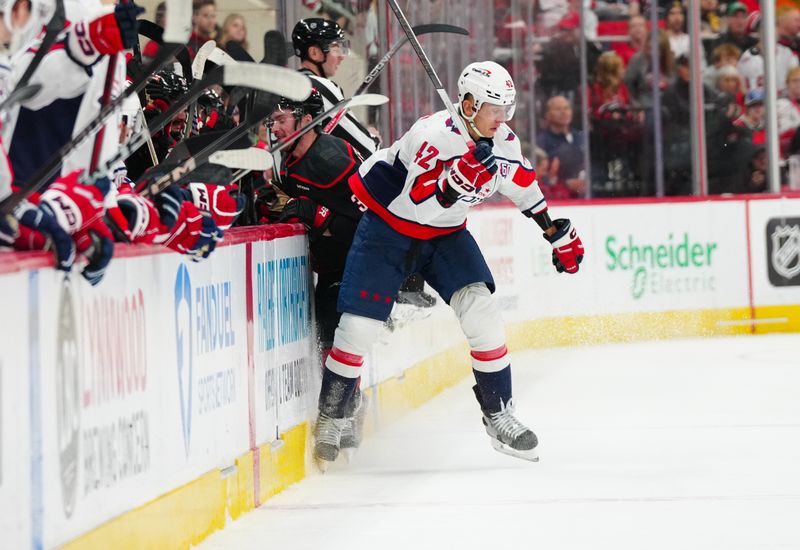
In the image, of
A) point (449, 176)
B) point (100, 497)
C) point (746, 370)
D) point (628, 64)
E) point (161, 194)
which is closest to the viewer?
point (100, 497)

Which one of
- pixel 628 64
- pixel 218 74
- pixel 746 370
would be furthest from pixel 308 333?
pixel 628 64

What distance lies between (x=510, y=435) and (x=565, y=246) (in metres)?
0.71

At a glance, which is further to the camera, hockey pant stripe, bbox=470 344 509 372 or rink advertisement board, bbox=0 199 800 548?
hockey pant stripe, bbox=470 344 509 372

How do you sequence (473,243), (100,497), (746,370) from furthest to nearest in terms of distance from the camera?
(746,370) < (473,243) < (100,497)

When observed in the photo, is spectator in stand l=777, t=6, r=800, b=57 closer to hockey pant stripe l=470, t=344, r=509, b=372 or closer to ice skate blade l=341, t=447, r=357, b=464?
hockey pant stripe l=470, t=344, r=509, b=372

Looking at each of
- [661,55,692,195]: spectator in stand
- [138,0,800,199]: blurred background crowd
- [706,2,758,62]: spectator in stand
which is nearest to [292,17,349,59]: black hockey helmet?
[138,0,800,199]: blurred background crowd

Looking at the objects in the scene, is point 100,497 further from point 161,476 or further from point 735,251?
point 735,251

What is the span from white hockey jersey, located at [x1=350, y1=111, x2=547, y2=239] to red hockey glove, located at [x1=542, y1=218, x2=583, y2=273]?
187mm

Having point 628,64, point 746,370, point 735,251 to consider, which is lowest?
point 746,370

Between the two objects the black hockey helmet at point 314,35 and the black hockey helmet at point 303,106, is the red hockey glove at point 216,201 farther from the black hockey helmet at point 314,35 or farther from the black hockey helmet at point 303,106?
the black hockey helmet at point 314,35

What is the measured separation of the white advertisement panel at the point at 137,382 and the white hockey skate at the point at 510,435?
106 cm

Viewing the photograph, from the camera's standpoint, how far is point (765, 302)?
30.9ft

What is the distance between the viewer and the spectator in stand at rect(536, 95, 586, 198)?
1054 centimetres

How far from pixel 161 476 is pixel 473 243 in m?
1.89
